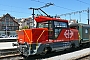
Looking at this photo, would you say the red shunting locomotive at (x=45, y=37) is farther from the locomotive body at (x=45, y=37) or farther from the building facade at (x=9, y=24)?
the building facade at (x=9, y=24)

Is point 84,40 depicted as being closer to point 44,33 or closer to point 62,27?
point 62,27

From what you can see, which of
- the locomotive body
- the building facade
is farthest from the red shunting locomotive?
the building facade

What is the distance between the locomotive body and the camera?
1116 cm

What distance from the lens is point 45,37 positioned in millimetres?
11969

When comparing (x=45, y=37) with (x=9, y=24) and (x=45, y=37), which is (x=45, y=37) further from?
(x=9, y=24)

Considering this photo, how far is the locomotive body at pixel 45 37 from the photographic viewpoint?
36.6ft

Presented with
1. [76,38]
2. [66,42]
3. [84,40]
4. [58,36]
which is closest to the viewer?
[58,36]

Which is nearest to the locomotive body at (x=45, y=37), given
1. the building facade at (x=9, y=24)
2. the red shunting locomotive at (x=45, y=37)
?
the red shunting locomotive at (x=45, y=37)

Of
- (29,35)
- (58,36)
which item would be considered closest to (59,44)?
(58,36)

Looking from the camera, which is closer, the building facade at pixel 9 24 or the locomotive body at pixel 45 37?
the locomotive body at pixel 45 37

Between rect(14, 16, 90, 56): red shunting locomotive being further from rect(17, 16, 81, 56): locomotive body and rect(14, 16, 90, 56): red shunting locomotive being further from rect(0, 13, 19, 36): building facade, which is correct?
rect(0, 13, 19, 36): building facade

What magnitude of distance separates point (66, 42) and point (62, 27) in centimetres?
140

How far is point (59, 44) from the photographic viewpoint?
13.0 metres

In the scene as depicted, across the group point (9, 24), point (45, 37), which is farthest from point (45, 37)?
point (9, 24)
